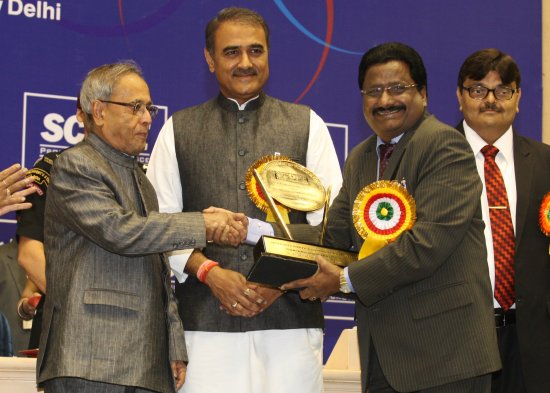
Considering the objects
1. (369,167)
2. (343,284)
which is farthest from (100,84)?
(343,284)

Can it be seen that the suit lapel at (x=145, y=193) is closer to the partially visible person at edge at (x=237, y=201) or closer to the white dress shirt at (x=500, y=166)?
the partially visible person at edge at (x=237, y=201)

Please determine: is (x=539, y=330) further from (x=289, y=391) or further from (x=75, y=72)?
(x=75, y=72)

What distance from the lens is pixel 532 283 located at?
3.99 metres

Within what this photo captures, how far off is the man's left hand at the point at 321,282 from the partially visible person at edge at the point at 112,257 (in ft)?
1.05

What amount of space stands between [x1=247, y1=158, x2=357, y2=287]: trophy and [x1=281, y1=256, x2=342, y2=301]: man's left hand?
0.02 metres

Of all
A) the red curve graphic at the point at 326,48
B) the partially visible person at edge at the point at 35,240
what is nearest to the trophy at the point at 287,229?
the partially visible person at edge at the point at 35,240

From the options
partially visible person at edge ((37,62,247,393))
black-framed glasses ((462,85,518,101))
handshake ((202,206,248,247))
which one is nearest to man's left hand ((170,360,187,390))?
partially visible person at edge ((37,62,247,393))

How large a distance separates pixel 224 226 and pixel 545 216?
135 centimetres

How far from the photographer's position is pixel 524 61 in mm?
6441

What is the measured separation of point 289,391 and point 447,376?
0.70m

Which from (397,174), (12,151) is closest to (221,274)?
(397,174)

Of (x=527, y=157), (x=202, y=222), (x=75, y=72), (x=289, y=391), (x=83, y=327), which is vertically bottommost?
(x=289, y=391)

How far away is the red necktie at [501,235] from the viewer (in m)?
4.02

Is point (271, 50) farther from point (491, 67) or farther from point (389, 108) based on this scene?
point (389, 108)
